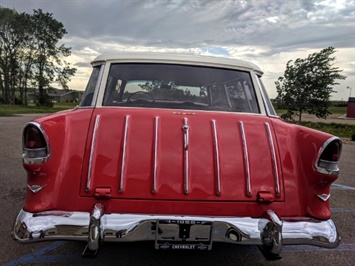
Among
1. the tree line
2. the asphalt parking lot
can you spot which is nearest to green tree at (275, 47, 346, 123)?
the asphalt parking lot

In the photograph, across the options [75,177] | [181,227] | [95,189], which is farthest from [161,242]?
[75,177]

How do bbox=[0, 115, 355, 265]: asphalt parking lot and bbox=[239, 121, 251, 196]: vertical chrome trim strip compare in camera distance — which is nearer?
bbox=[239, 121, 251, 196]: vertical chrome trim strip

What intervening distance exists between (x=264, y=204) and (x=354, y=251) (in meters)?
1.48

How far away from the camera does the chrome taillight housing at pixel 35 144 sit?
2.13 meters

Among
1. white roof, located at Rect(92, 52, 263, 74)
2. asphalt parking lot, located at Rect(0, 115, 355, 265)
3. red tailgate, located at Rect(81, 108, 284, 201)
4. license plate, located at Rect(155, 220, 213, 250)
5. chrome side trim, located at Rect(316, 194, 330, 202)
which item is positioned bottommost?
asphalt parking lot, located at Rect(0, 115, 355, 265)

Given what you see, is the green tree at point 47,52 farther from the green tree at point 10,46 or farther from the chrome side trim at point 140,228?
the chrome side trim at point 140,228

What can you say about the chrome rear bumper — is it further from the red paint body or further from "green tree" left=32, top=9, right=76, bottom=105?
"green tree" left=32, top=9, right=76, bottom=105

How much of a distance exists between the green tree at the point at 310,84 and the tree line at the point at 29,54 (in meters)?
31.1

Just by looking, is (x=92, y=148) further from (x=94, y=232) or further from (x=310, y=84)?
(x=310, y=84)

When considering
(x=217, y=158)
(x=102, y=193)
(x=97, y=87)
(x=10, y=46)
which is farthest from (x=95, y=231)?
(x=10, y=46)

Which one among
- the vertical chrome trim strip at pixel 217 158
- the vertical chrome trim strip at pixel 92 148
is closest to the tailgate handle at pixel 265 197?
the vertical chrome trim strip at pixel 217 158

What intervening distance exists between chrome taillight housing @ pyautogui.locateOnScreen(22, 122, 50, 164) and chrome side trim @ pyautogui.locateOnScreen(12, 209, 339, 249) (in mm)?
389

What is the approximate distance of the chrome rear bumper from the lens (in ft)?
6.34

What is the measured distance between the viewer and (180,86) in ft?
9.83
